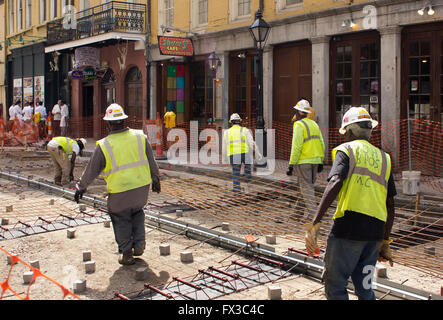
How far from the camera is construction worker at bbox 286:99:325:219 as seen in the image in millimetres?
8516

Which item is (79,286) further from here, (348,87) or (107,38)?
(107,38)

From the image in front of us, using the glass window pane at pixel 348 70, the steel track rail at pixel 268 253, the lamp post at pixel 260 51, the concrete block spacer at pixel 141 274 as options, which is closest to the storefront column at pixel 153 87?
the lamp post at pixel 260 51

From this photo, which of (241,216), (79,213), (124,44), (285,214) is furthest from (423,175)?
(124,44)

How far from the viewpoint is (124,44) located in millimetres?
23953

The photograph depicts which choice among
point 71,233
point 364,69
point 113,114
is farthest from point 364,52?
point 71,233

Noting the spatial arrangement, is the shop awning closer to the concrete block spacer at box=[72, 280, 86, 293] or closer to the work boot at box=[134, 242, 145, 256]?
the work boot at box=[134, 242, 145, 256]

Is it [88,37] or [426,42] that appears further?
[88,37]

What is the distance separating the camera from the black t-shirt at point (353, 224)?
161 inches

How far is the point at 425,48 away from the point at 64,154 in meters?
8.94

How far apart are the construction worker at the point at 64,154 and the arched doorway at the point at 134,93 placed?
434 inches

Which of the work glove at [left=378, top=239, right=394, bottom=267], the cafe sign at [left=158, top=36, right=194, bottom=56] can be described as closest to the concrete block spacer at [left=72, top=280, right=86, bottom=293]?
the work glove at [left=378, top=239, right=394, bottom=267]
